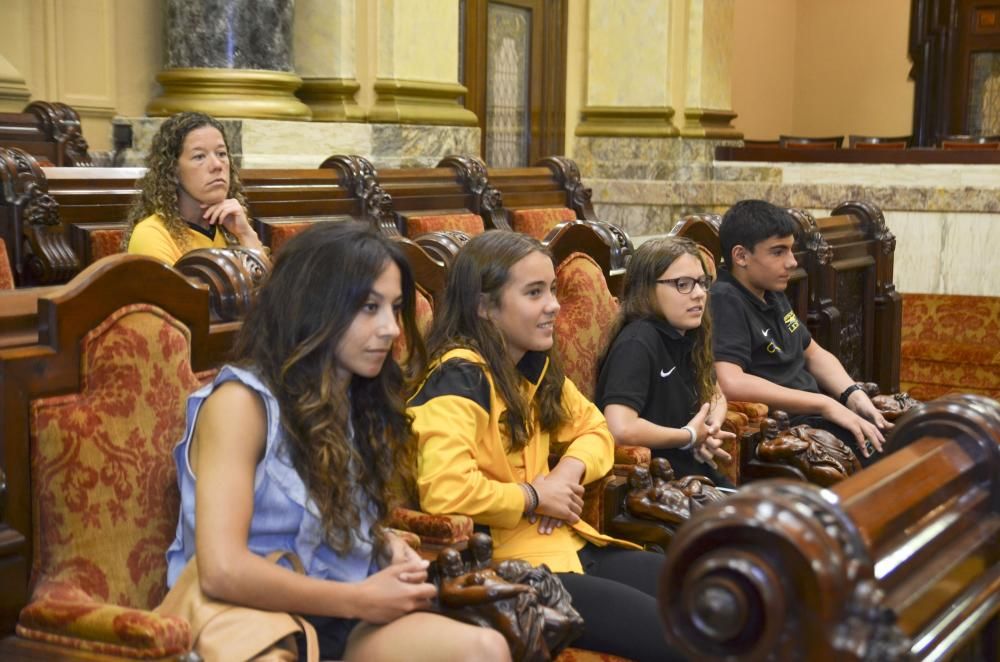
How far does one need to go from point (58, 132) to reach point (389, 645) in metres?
4.26

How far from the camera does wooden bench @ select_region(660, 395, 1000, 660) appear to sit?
1.11 m

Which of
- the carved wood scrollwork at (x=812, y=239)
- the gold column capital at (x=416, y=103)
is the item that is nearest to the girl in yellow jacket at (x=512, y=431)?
the carved wood scrollwork at (x=812, y=239)

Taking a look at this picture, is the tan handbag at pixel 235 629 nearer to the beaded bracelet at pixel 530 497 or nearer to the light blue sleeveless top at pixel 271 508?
the light blue sleeveless top at pixel 271 508

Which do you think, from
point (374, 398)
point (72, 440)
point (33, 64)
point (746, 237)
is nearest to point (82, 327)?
point (72, 440)

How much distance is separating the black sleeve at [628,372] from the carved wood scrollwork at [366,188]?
2171 millimetres

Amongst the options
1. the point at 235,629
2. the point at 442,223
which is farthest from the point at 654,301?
the point at 442,223

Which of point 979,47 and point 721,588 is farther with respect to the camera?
point 979,47

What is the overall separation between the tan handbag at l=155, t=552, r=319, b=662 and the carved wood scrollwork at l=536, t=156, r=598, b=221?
5.10m

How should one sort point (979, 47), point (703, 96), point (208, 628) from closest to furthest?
point (208, 628), point (703, 96), point (979, 47)

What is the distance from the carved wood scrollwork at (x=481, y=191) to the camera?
5.98 meters

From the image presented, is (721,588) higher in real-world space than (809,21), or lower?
lower

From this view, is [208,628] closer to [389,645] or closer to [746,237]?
[389,645]

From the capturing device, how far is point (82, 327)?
1988 mm

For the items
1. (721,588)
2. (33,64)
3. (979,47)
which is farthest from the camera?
(979,47)
